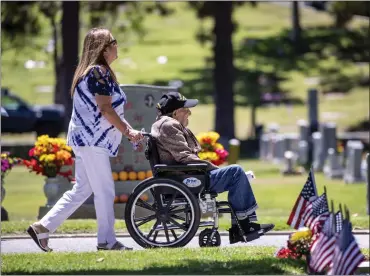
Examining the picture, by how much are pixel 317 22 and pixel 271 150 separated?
3777 cm

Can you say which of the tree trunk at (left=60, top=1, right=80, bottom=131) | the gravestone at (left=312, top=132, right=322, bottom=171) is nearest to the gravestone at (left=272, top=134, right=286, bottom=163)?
the gravestone at (left=312, top=132, right=322, bottom=171)

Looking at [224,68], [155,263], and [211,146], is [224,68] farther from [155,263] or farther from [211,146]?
[155,263]

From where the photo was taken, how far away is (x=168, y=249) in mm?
11062

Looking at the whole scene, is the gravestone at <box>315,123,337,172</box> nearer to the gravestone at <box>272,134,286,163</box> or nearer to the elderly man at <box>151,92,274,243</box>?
the gravestone at <box>272,134,286,163</box>

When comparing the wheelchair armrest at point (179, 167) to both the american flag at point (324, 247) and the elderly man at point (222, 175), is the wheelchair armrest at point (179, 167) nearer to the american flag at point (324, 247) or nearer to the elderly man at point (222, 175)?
the elderly man at point (222, 175)

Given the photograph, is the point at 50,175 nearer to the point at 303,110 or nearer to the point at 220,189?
the point at 220,189

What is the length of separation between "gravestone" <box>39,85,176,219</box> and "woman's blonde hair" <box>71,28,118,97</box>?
18.5ft

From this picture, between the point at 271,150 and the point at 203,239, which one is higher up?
the point at 203,239

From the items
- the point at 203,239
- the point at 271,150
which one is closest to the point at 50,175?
the point at 203,239

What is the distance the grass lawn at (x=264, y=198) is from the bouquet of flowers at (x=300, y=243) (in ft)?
13.9

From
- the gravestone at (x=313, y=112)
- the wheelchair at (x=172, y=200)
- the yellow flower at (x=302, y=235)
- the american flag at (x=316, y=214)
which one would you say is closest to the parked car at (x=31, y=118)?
the gravestone at (x=313, y=112)

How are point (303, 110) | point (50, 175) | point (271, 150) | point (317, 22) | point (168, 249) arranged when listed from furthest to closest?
point (317, 22)
point (303, 110)
point (271, 150)
point (50, 175)
point (168, 249)

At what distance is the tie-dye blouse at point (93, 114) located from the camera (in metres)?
11.2

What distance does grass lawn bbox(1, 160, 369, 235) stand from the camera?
1511 centimetres
